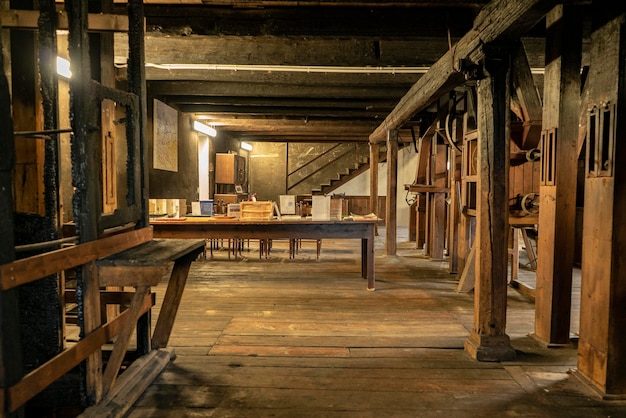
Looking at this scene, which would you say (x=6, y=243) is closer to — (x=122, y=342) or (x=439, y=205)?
(x=122, y=342)

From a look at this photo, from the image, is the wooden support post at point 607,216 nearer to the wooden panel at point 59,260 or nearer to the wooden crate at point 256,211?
the wooden panel at point 59,260

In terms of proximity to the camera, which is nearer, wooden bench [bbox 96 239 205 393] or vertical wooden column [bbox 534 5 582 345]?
wooden bench [bbox 96 239 205 393]

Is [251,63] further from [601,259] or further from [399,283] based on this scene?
[601,259]

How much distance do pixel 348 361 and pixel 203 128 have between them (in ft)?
25.4

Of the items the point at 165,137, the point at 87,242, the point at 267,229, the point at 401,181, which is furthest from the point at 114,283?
the point at 401,181

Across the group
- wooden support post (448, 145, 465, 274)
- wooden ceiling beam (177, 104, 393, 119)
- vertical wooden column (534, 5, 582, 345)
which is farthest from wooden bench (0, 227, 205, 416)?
wooden ceiling beam (177, 104, 393, 119)

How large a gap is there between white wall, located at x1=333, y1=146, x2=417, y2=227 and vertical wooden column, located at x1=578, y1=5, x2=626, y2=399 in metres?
12.2

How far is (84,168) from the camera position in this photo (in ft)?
7.18

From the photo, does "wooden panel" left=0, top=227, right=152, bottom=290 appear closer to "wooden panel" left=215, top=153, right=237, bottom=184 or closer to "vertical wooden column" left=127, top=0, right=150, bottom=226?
"vertical wooden column" left=127, top=0, right=150, bottom=226

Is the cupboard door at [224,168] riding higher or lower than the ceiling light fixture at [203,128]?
lower

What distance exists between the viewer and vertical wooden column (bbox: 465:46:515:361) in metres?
3.18

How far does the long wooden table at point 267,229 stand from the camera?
540 centimetres

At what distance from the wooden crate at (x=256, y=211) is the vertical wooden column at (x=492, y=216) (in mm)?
3060

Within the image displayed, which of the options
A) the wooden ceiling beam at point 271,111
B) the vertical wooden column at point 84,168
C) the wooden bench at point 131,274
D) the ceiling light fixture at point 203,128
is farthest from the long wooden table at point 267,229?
the ceiling light fixture at point 203,128
